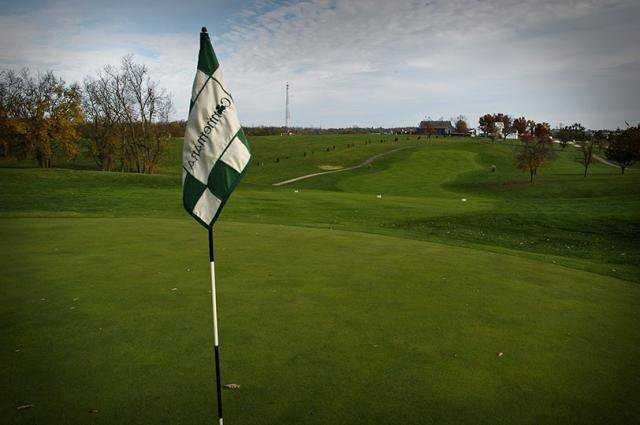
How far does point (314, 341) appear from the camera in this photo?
18.0ft

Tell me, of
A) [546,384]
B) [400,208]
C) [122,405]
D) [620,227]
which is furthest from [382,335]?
[400,208]

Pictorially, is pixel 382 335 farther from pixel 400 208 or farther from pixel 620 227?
pixel 400 208

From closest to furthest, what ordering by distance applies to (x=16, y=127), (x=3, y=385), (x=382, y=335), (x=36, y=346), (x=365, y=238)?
(x=3, y=385) → (x=36, y=346) → (x=382, y=335) → (x=365, y=238) → (x=16, y=127)

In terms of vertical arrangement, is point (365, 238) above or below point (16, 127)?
below

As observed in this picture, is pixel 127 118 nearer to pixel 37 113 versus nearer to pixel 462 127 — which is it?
pixel 37 113

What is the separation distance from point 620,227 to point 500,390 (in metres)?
18.3

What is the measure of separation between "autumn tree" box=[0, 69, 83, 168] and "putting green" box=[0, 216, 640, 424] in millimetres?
49729

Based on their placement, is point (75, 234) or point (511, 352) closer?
point (511, 352)

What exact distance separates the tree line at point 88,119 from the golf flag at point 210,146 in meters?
56.4

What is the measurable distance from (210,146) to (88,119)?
6507cm

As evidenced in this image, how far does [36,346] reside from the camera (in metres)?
5.19

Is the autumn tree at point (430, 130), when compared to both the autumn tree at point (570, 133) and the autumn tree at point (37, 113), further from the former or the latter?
the autumn tree at point (37, 113)

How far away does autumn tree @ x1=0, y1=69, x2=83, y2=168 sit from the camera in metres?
51.5

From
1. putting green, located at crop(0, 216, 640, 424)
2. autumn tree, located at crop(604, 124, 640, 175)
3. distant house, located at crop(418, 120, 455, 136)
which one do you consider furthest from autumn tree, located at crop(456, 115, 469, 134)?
putting green, located at crop(0, 216, 640, 424)
